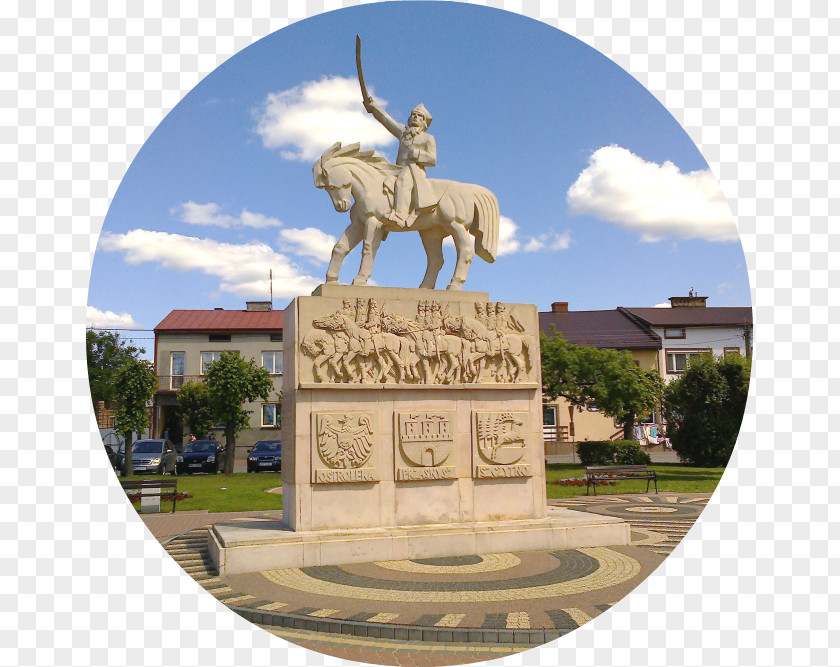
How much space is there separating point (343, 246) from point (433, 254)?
1.77 m

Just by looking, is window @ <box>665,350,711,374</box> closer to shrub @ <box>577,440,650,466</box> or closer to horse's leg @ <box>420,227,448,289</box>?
shrub @ <box>577,440,650,466</box>

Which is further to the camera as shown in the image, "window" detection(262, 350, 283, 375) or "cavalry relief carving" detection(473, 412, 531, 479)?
"window" detection(262, 350, 283, 375)

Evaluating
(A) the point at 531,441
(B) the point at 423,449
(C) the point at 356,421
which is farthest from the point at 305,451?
(A) the point at 531,441

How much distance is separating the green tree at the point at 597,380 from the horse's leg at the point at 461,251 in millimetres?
17025

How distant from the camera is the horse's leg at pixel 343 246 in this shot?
12094 mm

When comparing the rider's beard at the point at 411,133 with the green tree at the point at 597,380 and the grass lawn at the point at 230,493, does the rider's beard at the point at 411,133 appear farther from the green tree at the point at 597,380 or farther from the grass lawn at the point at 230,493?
the green tree at the point at 597,380

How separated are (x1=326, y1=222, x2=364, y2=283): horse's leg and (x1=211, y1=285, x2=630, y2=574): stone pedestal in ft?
2.22

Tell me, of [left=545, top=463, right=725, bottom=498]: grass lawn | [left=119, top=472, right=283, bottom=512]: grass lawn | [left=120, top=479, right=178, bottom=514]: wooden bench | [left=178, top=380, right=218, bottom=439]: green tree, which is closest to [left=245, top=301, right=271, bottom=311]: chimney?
[left=178, top=380, right=218, bottom=439]: green tree

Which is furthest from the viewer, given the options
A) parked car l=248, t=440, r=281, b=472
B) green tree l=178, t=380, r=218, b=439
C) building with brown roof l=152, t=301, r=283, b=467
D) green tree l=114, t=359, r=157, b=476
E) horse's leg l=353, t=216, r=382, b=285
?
building with brown roof l=152, t=301, r=283, b=467

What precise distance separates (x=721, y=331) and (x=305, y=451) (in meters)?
41.4

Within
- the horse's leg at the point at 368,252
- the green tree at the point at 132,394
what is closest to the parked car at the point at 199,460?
the green tree at the point at 132,394

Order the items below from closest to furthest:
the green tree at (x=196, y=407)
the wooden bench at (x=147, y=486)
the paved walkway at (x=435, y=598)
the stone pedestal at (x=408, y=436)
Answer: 1. the paved walkway at (x=435, y=598)
2. the stone pedestal at (x=408, y=436)
3. the wooden bench at (x=147, y=486)
4. the green tree at (x=196, y=407)

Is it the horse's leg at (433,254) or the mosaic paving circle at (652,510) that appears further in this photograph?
the mosaic paving circle at (652,510)

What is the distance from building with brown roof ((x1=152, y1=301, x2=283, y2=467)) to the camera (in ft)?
143
